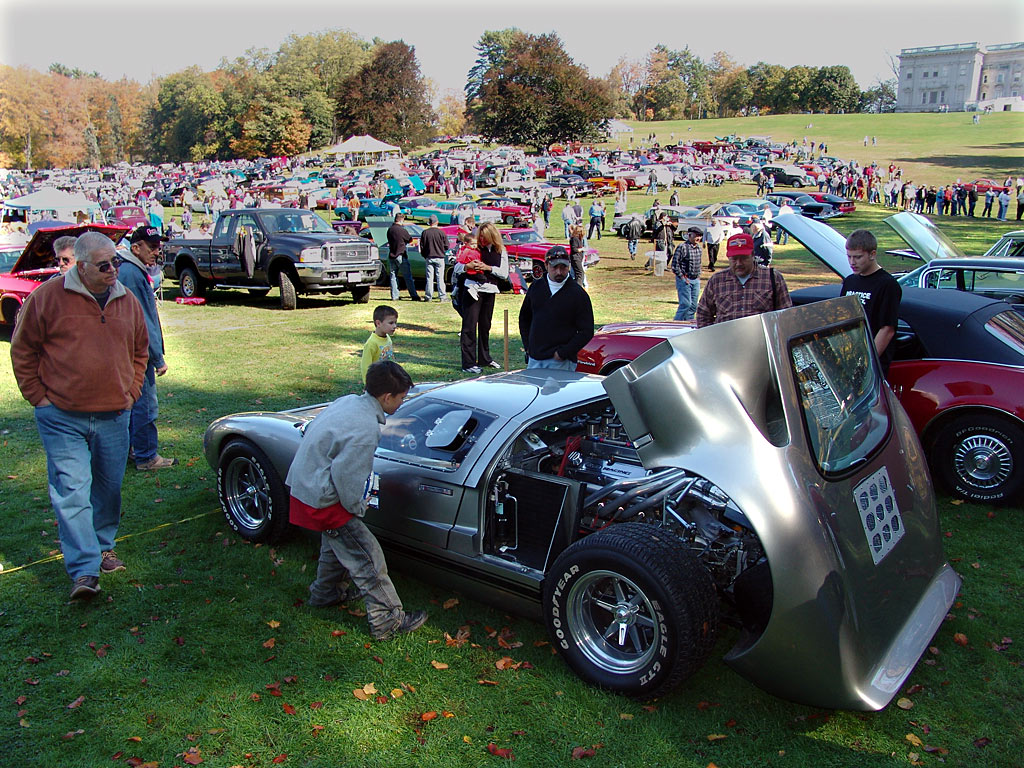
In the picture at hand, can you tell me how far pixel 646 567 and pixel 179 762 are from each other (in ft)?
6.58

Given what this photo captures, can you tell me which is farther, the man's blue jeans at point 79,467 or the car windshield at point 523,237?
the car windshield at point 523,237

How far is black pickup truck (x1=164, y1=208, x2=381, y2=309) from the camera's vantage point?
14906 mm

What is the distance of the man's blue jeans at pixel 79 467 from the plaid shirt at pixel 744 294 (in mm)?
3978

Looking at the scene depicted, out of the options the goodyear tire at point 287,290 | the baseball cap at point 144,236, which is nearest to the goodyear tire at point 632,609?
the baseball cap at point 144,236

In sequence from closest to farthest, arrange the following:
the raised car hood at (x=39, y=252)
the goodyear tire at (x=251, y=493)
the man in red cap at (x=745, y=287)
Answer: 1. the goodyear tire at (x=251, y=493)
2. the man in red cap at (x=745, y=287)
3. the raised car hood at (x=39, y=252)

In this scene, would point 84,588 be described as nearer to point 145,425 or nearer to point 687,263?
point 145,425

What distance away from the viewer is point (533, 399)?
4.26 metres

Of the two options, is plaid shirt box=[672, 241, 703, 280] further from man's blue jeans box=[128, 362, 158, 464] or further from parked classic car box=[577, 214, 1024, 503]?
man's blue jeans box=[128, 362, 158, 464]

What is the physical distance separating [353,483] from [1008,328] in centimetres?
489

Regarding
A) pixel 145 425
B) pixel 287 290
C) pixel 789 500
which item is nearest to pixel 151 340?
pixel 145 425

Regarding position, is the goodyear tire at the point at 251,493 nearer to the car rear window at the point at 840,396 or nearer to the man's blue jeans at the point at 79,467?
the man's blue jeans at the point at 79,467

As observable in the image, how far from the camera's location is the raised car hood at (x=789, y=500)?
291 cm

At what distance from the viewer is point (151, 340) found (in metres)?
6.14

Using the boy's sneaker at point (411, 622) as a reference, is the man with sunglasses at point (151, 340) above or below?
above
